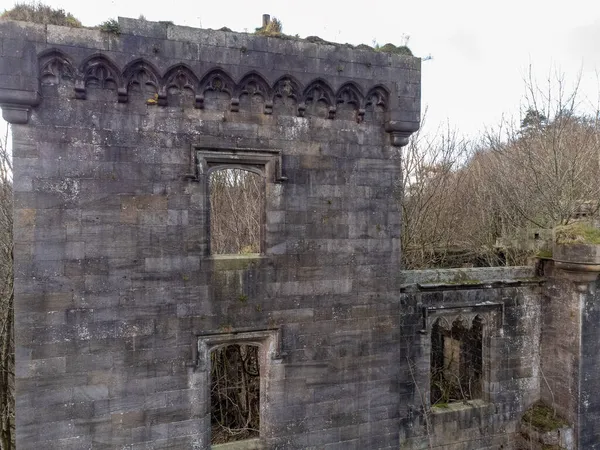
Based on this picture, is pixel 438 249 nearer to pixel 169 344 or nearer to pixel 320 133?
pixel 320 133

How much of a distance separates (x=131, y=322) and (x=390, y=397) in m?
4.39

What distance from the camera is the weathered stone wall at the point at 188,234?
5605 millimetres

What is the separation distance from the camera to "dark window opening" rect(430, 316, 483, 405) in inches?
337

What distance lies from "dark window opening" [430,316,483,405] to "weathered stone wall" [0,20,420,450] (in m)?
2.23

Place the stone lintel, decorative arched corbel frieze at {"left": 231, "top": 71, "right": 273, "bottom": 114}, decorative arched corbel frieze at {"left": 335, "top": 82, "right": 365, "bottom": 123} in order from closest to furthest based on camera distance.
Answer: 1. decorative arched corbel frieze at {"left": 231, "top": 71, "right": 273, "bottom": 114}
2. decorative arched corbel frieze at {"left": 335, "top": 82, "right": 365, "bottom": 123}
3. the stone lintel

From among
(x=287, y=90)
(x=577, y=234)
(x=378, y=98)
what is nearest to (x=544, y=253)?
(x=577, y=234)

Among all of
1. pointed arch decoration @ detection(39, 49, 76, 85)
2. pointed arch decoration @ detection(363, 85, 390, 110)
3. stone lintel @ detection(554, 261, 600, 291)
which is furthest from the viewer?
stone lintel @ detection(554, 261, 600, 291)

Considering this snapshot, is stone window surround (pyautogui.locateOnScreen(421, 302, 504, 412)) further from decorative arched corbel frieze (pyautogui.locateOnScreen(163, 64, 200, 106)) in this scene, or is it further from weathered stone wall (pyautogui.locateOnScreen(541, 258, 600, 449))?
decorative arched corbel frieze (pyautogui.locateOnScreen(163, 64, 200, 106))

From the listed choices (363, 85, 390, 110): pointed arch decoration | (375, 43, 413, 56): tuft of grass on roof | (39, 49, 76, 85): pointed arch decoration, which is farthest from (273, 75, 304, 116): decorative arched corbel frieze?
(39, 49, 76, 85): pointed arch decoration

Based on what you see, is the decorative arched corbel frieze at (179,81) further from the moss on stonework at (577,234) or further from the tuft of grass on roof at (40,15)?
the moss on stonework at (577,234)

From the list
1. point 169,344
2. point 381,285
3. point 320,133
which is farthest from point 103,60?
point 381,285

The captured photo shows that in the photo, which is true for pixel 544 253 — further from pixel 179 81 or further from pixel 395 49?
pixel 179 81

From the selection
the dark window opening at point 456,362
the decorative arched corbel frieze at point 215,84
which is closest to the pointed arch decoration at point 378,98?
the decorative arched corbel frieze at point 215,84

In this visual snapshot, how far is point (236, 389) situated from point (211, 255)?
521 centimetres
